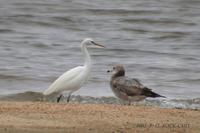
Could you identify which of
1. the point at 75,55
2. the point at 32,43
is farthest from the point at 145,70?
the point at 32,43

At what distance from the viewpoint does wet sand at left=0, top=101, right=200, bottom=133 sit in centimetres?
988

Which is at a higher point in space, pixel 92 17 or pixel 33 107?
pixel 33 107

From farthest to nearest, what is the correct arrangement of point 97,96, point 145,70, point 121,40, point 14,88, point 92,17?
point 92,17
point 121,40
point 145,70
point 14,88
point 97,96

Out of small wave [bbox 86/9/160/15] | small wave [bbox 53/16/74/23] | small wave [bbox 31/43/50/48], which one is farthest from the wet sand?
small wave [bbox 86/9/160/15]

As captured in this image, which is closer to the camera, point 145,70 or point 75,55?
point 145,70

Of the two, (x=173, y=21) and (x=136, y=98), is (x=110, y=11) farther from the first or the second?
(x=136, y=98)

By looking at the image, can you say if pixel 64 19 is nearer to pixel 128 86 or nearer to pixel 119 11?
pixel 119 11

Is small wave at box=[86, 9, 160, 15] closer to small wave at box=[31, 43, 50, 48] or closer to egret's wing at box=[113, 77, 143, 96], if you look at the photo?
small wave at box=[31, 43, 50, 48]

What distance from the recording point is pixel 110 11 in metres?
31.2

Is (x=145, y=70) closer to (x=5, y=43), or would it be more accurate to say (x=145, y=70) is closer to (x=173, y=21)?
(x=5, y=43)

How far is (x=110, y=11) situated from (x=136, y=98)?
1772 centimetres

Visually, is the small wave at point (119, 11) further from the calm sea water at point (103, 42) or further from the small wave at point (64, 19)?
the small wave at point (64, 19)

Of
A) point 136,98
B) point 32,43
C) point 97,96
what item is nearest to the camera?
point 136,98

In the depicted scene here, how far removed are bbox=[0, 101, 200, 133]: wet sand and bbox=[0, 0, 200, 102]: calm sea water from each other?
462 cm
